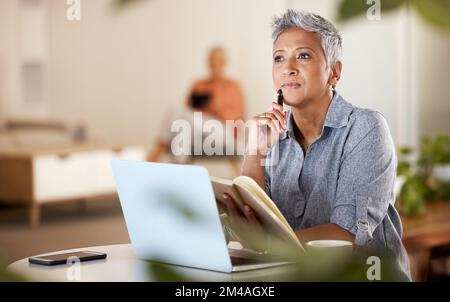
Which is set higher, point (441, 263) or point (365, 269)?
point (365, 269)

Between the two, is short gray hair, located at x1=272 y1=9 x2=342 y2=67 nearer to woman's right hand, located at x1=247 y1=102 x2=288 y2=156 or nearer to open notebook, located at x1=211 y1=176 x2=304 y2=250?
woman's right hand, located at x1=247 y1=102 x2=288 y2=156

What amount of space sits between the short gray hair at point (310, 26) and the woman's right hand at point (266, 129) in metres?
0.14

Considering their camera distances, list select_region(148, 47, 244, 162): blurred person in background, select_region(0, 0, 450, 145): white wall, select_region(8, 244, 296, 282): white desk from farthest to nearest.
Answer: select_region(0, 0, 450, 145): white wall → select_region(148, 47, 244, 162): blurred person in background → select_region(8, 244, 296, 282): white desk

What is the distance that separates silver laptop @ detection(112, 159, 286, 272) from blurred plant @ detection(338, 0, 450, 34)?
57 cm

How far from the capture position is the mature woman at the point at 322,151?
1.42 m

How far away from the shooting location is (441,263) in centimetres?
356

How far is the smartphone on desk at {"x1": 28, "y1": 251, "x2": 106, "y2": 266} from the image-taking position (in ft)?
3.92

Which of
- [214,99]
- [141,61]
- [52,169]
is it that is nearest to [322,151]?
[52,169]

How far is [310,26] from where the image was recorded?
148cm

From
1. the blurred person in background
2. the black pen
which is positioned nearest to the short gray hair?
the black pen

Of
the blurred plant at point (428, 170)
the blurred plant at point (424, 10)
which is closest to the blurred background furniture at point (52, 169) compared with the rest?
the blurred plant at point (428, 170)

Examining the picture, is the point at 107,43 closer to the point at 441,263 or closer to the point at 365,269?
the point at 441,263
